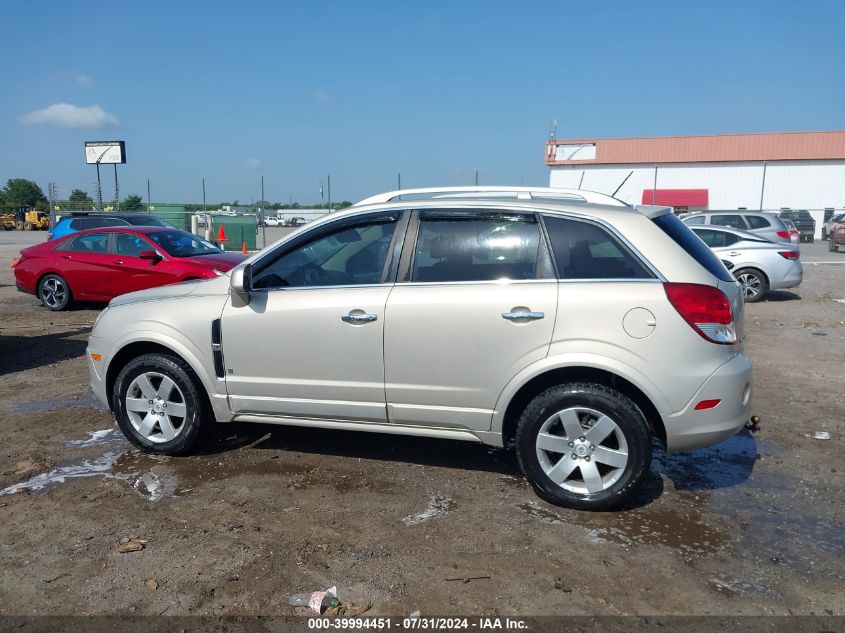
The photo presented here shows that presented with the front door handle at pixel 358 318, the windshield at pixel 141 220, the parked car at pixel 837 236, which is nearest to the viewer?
the front door handle at pixel 358 318

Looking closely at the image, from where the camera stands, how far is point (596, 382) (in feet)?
13.0

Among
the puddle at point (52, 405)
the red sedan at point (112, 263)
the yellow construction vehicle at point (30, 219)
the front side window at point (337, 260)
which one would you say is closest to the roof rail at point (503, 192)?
the front side window at point (337, 260)

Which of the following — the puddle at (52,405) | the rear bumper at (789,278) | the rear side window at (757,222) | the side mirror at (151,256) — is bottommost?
the puddle at (52,405)

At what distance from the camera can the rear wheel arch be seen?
389 cm

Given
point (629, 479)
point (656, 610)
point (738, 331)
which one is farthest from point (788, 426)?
point (656, 610)

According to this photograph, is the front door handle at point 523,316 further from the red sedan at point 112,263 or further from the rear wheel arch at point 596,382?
the red sedan at point 112,263

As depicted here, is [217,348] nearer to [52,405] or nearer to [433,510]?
[433,510]

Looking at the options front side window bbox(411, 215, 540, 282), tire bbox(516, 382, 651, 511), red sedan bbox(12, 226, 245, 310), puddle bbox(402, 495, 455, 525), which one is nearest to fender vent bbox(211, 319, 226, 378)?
front side window bbox(411, 215, 540, 282)

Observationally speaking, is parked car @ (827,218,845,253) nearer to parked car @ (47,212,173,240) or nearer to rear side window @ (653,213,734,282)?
parked car @ (47,212,173,240)

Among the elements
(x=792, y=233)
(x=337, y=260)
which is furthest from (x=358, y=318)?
(x=792, y=233)

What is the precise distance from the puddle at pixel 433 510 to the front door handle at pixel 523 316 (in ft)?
3.92

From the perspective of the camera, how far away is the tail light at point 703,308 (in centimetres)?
371

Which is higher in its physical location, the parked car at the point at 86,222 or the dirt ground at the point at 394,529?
the parked car at the point at 86,222

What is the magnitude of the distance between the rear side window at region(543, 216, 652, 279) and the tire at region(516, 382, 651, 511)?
2.16ft
